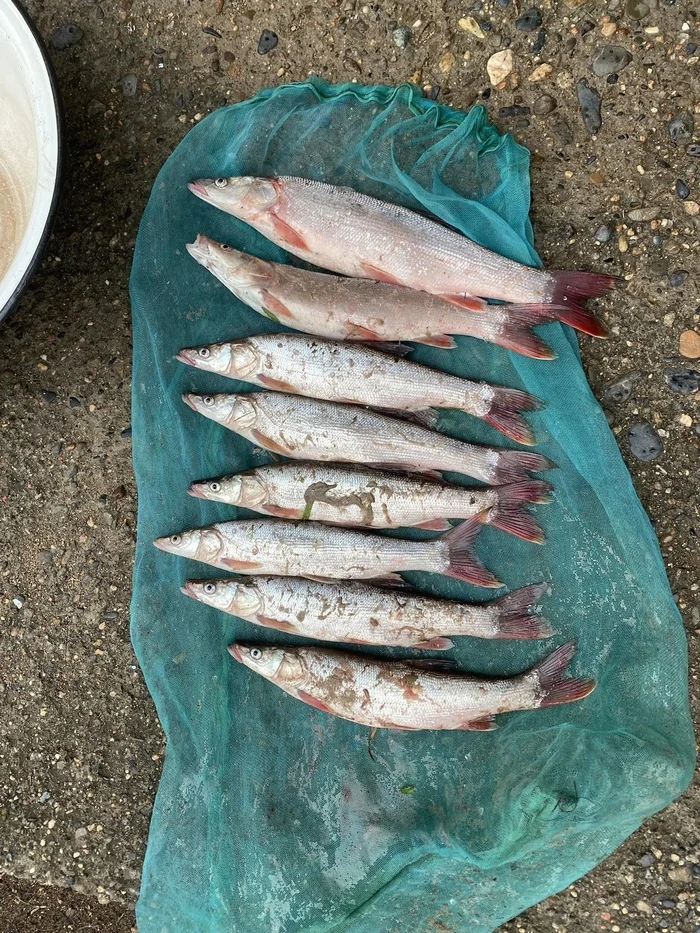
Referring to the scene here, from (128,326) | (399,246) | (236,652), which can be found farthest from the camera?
(128,326)

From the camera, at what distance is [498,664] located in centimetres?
280

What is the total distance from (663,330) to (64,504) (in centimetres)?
270

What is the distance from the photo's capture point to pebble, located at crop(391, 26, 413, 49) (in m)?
2.81

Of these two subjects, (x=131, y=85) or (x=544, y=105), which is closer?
(x=544, y=105)

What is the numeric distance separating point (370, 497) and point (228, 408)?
67 cm

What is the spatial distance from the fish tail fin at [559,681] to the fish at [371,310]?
1.19 meters

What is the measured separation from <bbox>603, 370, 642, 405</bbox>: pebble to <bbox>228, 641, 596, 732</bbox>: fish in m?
1.10

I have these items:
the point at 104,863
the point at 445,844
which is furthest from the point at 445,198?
the point at 104,863

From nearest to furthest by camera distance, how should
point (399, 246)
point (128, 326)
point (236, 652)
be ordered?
1. point (399, 246)
2. point (236, 652)
3. point (128, 326)

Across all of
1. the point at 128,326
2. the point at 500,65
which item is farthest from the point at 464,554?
the point at 500,65

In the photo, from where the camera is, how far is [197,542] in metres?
2.70

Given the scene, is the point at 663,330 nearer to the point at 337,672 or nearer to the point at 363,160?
the point at 363,160

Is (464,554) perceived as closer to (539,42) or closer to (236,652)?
(236,652)

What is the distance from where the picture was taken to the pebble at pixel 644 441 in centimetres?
281
